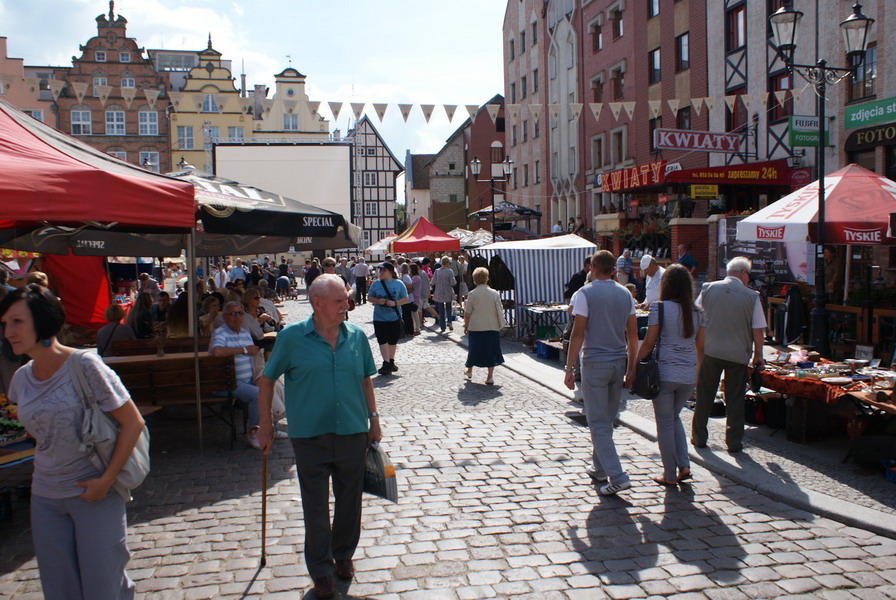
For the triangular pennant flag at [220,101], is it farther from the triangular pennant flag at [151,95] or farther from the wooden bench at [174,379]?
the wooden bench at [174,379]

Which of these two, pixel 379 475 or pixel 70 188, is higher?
pixel 70 188

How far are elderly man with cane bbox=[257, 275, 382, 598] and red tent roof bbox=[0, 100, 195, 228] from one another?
2.00m

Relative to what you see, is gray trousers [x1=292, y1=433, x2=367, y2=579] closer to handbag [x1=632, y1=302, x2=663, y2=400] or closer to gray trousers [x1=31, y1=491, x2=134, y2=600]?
gray trousers [x1=31, y1=491, x2=134, y2=600]

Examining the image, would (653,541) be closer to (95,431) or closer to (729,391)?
(729,391)

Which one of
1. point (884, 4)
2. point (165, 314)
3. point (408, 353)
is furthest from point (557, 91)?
point (165, 314)

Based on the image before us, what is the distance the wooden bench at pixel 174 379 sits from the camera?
7.39m

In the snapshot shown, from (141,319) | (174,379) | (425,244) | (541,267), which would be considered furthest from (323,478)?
(425,244)

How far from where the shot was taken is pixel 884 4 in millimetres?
17016

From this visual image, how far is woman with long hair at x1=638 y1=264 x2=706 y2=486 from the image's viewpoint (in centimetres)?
612

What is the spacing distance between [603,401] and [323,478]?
2616 mm

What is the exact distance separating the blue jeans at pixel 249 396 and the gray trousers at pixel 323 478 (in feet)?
11.6

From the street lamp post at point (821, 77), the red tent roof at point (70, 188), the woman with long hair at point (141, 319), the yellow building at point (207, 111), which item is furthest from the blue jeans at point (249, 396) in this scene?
the yellow building at point (207, 111)

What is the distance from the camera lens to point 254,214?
8.10 meters

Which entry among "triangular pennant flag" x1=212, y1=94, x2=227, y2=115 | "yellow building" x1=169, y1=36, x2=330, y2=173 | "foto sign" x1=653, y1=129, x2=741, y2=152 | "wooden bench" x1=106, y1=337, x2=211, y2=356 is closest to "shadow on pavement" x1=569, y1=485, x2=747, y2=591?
"wooden bench" x1=106, y1=337, x2=211, y2=356
